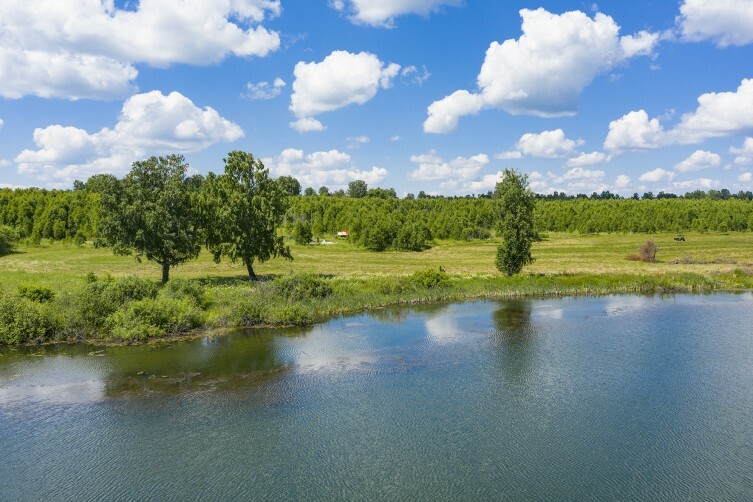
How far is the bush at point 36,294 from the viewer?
133ft

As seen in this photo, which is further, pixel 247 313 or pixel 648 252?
pixel 648 252

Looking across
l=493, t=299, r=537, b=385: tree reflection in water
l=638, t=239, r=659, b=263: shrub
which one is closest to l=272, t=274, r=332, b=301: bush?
l=493, t=299, r=537, b=385: tree reflection in water

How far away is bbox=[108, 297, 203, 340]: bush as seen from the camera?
36.6 m

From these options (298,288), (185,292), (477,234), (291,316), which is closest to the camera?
(291,316)

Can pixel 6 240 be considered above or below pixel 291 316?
above

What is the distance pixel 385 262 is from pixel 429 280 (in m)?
32.9

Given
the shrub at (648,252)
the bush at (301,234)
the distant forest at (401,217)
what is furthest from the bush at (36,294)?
the shrub at (648,252)

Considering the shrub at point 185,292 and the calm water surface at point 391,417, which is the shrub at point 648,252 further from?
the shrub at point 185,292

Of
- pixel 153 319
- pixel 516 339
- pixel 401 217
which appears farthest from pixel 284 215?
pixel 401 217

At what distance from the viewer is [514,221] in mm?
59875

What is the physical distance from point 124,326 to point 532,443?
28605 millimetres

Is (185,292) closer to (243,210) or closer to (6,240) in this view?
(243,210)

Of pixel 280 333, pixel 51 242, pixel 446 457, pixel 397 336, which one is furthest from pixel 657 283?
pixel 51 242

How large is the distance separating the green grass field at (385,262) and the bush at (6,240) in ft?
6.46
